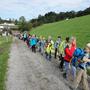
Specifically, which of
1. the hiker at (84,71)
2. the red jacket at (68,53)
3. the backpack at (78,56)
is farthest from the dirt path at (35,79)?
the backpack at (78,56)

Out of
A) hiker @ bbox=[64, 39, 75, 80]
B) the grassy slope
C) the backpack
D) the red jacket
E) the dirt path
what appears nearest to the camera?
the backpack

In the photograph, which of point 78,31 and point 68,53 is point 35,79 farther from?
point 78,31

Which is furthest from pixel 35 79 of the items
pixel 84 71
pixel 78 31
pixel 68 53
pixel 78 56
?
pixel 78 31

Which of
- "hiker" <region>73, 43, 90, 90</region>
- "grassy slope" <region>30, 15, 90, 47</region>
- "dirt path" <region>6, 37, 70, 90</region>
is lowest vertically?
"grassy slope" <region>30, 15, 90, 47</region>

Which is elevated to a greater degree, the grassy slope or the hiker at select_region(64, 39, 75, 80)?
the hiker at select_region(64, 39, 75, 80)

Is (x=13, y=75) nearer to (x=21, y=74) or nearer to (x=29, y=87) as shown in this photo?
(x=21, y=74)

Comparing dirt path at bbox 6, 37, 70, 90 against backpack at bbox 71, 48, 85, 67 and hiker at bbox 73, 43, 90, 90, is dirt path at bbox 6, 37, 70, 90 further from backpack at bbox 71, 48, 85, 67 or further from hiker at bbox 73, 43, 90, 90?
backpack at bbox 71, 48, 85, 67

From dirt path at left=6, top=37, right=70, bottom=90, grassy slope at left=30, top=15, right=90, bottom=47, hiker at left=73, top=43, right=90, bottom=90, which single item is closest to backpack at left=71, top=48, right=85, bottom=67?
hiker at left=73, top=43, right=90, bottom=90

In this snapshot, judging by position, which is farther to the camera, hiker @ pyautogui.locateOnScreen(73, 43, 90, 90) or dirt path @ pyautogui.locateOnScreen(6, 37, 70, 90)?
dirt path @ pyautogui.locateOnScreen(6, 37, 70, 90)

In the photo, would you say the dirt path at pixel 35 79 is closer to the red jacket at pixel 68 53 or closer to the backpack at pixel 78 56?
the red jacket at pixel 68 53

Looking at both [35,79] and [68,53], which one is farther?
[35,79]

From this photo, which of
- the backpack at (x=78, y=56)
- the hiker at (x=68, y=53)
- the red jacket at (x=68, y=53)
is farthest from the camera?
the red jacket at (x=68, y=53)

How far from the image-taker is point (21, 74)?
654 inches

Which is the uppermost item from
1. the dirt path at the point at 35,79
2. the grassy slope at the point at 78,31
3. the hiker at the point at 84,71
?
the hiker at the point at 84,71
